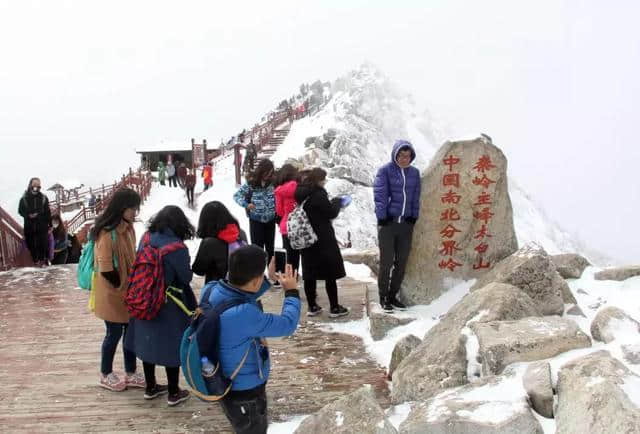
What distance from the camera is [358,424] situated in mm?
2561

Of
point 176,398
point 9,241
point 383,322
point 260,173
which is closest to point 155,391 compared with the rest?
point 176,398

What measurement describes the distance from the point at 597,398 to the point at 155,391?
2.86 meters

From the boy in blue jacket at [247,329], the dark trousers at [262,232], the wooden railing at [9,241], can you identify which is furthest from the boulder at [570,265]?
the wooden railing at [9,241]

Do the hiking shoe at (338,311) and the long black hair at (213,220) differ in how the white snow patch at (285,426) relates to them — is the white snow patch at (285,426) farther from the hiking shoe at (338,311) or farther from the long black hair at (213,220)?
the hiking shoe at (338,311)

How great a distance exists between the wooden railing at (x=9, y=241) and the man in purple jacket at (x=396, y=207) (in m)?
6.63

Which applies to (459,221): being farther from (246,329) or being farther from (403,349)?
(246,329)

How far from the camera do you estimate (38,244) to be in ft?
27.6

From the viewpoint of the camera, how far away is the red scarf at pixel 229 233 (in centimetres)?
344

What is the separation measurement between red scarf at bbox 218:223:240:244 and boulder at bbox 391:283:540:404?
1.45 meters

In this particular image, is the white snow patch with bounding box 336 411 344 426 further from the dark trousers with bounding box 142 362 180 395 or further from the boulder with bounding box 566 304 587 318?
the boulder with bounding box 566 304 587 318

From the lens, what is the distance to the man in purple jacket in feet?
14.9

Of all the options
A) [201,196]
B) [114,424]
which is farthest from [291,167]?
[201,196]

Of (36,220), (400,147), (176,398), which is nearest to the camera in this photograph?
(176,398)

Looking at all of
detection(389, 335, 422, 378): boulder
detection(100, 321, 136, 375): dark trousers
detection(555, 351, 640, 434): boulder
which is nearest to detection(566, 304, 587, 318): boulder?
detection(389, 335, 422, 378): boulder
